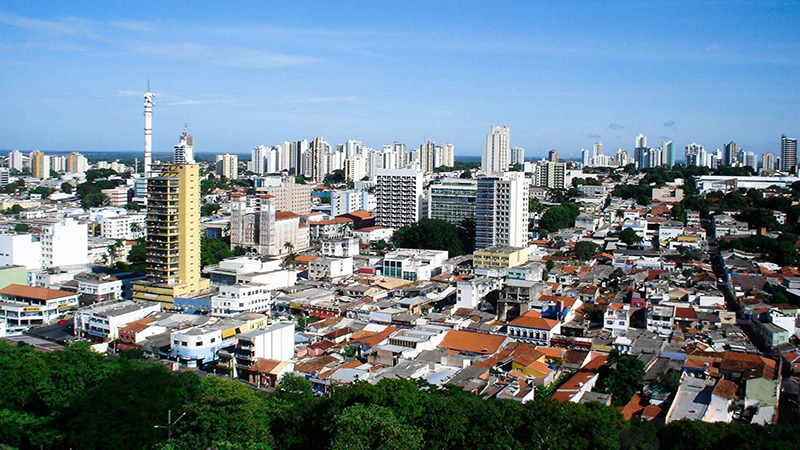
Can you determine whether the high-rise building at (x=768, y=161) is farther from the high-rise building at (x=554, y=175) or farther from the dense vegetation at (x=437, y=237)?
the dense vegetation at (x=437, y=237)

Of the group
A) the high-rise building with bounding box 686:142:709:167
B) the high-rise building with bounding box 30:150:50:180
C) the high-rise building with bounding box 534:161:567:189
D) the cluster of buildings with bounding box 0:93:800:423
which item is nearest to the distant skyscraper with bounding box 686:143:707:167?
the high-rise building with bounding box 686:142:709:167

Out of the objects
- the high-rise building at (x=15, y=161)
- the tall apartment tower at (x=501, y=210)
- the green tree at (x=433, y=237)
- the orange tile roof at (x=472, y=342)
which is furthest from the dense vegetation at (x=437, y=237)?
the high-rise building at (x=15, y=161)


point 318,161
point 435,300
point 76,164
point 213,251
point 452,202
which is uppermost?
point 318,161

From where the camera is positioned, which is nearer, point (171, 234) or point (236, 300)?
point (236, 300)

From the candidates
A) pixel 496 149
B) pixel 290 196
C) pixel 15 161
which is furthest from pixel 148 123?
pixel 15 161

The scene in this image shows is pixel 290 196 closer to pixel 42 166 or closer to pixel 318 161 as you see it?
pixel 318 161

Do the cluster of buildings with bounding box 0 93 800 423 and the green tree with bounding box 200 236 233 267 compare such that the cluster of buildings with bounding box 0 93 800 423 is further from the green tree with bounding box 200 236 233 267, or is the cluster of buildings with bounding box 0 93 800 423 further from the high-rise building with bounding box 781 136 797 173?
the high-rise building with bounding box 781 136 797 173
